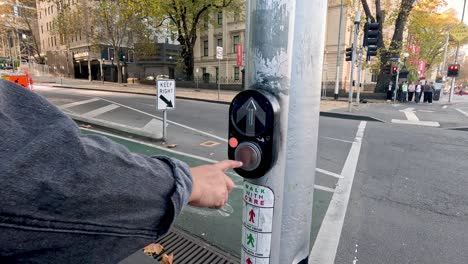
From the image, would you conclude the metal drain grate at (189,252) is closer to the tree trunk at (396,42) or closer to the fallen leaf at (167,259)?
the fallen leaf at (167,259)

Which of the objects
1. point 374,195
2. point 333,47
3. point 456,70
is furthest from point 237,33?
point 374,195

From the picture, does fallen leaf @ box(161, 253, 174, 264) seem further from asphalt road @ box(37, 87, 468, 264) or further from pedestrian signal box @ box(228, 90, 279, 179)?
pedestrian signal box @ box(228, 90, 279, 179)

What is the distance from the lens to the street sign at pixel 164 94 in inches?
247

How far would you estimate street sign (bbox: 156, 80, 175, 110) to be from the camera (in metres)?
6.29

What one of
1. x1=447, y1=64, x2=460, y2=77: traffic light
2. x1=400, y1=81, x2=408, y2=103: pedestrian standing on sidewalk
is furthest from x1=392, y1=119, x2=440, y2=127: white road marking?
x1=447, y1=64, x2=460, y2=77: traffic light

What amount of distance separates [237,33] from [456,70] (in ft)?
77.1

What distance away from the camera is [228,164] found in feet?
3.60

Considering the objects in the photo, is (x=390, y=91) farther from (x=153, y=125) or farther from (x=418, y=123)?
(x=153, y=125)

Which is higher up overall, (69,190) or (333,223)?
(69,190)

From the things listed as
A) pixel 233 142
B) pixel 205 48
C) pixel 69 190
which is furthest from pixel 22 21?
pixel 69 190

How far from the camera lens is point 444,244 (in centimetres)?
292

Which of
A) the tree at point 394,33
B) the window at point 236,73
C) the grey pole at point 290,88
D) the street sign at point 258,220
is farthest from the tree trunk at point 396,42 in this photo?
the street sign at point 258,220

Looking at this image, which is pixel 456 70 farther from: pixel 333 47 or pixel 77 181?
pixel 77 181

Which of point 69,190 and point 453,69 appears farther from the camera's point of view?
point 453,69
